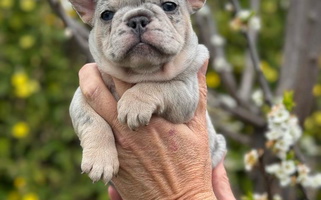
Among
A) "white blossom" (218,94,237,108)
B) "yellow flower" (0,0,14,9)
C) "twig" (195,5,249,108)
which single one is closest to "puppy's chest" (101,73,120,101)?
"twig" (195,5,249,108)

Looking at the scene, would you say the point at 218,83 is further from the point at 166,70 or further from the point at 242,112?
the point at 166,70

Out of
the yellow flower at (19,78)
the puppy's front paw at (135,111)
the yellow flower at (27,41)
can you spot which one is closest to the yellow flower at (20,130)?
the yellow flower at (19,78)

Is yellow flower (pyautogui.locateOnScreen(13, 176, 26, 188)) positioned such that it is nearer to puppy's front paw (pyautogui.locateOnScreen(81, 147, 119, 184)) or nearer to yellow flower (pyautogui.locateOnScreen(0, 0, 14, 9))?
yellow flower (pyautogui.locateOnScreen(0, 0, 14, 9))

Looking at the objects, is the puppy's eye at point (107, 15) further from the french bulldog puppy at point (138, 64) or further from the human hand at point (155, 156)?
the human hand at point (155, 156)

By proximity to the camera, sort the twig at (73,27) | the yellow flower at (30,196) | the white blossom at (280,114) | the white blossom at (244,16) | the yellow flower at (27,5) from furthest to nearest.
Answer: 1. the yellow flower at (27,5)
2. the yellow flower at (30,196)
3. the white blossom at (244,16)
4. the twig at (73,27)
5. the white blossom at (280,114)

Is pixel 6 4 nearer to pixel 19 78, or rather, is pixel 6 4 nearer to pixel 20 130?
pixel 19 78

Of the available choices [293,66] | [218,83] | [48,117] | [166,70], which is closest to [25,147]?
[48,117]

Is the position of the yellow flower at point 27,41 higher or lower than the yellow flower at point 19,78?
higher

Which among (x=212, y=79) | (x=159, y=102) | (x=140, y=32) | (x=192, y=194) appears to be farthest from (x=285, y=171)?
(x=212, y=79)
